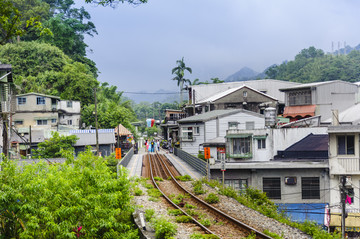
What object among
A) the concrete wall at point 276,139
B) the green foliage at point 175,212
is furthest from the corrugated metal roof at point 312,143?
the green foliage at point 175,212

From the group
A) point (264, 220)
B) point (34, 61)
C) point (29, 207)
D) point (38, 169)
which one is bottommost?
point (264, 220)

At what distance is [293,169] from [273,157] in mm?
3899

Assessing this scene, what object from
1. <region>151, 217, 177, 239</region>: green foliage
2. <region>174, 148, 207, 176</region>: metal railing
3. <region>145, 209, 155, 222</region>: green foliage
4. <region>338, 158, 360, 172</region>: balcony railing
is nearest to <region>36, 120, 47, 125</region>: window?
<region>174, 148, 207, 176</region>: metal railing

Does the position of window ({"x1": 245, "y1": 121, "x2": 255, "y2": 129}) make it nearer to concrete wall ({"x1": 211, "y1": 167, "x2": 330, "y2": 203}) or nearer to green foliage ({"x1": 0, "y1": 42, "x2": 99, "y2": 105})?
concrete wall ({"x1": 211, "y1": 167, "x2": 330, "y2": 203})

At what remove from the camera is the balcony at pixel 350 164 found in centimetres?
2169

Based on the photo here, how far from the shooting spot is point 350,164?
71.9ft

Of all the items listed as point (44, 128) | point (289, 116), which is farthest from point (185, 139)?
point (44, 128)

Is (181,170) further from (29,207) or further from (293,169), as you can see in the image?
(29,207)

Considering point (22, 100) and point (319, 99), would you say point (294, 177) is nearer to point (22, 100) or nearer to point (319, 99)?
point (319, 99)

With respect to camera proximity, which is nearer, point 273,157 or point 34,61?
point 273,157

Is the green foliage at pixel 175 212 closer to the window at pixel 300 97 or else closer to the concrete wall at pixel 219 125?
the concrete wall at pixel 219 125

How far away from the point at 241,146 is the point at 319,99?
57.0 feet

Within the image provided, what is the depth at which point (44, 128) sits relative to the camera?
152 feet

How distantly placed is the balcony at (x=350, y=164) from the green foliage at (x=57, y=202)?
1521cm
